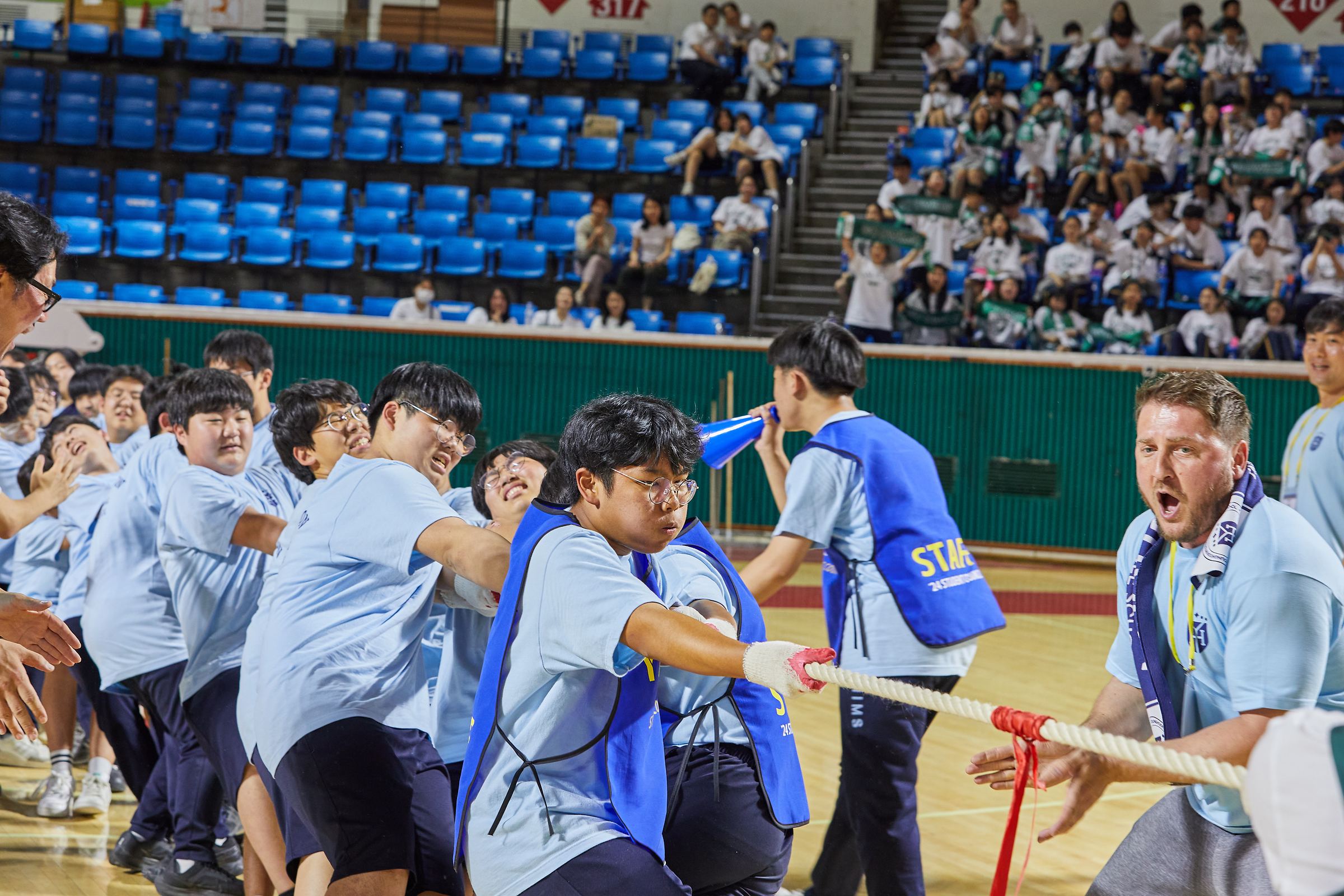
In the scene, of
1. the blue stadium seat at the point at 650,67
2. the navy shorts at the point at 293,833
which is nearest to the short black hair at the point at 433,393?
the navy shorts at the point at 293,833

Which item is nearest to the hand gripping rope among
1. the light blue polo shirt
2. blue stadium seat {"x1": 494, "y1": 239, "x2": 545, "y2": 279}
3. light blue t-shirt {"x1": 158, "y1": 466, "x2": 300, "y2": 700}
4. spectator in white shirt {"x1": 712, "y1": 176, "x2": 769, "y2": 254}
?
light blue t-shirt {"x1": 158, "y1": 466, "x2": 300, "y2": 700}

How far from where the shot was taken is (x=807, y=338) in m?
4.11

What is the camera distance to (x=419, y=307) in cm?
1415

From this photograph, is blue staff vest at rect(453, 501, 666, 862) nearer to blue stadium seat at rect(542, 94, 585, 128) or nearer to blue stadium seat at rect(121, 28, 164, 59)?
blue stadium seat at rect(542, 94, 585, 128)

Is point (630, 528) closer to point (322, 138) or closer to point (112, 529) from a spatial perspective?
point (112, 529)

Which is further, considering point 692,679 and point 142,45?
point 142,45

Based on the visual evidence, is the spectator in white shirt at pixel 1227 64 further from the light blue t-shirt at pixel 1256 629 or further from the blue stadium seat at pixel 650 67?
the light blue t-shirt at pixel 1256 629

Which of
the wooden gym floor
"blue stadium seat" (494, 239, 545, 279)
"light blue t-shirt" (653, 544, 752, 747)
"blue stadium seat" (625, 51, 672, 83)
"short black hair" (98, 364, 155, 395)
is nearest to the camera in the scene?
"light blue t-shirt" (653, 544, 752, 747)

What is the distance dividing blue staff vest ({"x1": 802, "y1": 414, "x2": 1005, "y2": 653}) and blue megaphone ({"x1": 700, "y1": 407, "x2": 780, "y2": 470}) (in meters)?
0.22

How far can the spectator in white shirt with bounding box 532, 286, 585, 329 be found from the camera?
13.8 m

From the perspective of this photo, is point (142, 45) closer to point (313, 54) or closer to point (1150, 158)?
point (313, 54)

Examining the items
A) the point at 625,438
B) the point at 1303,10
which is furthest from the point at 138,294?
the point at 1303,10

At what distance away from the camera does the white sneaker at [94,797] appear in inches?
210

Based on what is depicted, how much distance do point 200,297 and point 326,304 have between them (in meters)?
1.45
